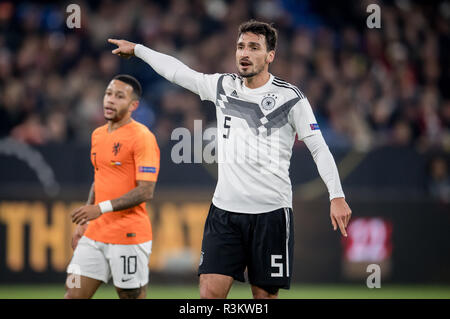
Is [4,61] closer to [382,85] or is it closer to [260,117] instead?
[382,85]

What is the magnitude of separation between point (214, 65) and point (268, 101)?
27.1ft

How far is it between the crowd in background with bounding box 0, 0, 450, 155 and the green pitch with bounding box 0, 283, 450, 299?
7.18 feet

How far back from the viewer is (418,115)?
13266 millimetres

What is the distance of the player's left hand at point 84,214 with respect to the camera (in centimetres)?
586

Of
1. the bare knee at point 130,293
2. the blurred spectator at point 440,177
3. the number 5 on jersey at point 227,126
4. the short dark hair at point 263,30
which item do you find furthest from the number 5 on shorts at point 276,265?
the blurred spectator at point 440,177

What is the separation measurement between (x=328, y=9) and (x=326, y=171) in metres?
11.7

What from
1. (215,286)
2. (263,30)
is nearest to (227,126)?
(263,30)

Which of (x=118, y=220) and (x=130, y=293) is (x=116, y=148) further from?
(x=130, y=293)

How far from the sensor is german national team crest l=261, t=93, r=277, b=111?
5.56 m

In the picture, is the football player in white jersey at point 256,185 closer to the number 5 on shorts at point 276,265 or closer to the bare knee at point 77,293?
the number 5 on shorts at point 276,265

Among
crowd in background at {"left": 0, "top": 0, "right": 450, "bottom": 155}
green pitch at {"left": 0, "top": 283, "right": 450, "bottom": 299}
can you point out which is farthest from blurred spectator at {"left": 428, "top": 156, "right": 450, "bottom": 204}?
green pitch at {"left": 0, "top": 283, "right": 450, "bottom": 299}

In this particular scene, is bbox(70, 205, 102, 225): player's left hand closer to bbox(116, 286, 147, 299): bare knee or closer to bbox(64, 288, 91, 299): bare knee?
bbox(64, 288, 91, 299): bare knee
